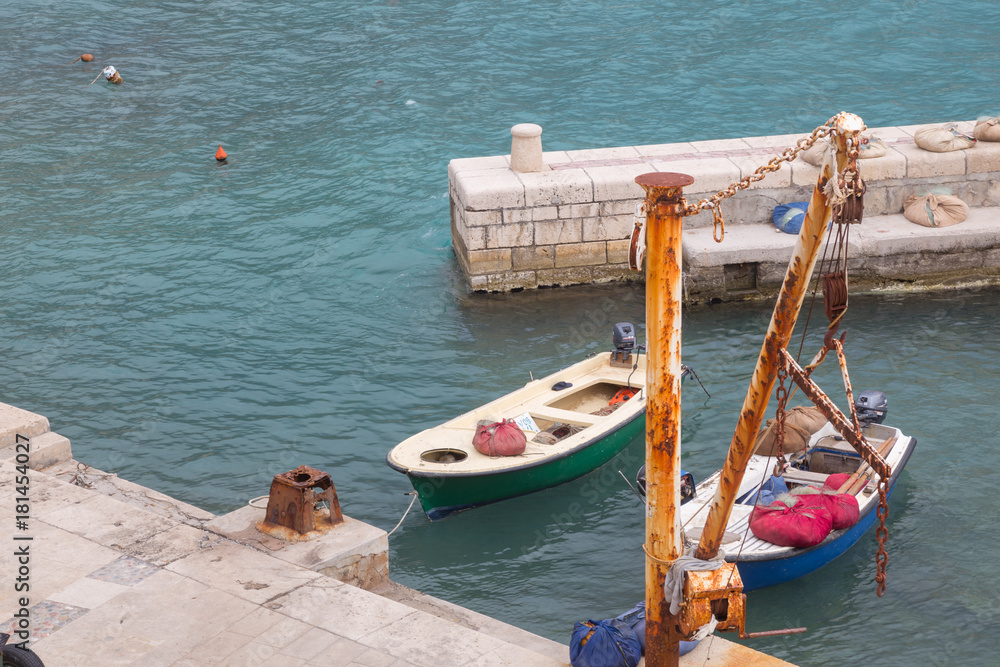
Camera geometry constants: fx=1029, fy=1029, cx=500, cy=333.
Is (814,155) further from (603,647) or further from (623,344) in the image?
(603,647)

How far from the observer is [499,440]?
1038 centimetres

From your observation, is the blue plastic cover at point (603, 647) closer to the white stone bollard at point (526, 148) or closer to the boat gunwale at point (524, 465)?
the boat gunwale at point (524, 465)

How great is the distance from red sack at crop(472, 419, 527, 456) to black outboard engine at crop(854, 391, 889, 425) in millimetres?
3571

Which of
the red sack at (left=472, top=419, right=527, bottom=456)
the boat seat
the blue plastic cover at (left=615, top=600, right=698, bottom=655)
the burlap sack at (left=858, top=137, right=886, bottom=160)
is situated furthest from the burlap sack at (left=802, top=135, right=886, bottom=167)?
the blue plastic cover at (left=615, top=600, right=698, bottom=655)

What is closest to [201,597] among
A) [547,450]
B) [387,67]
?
[547,450]

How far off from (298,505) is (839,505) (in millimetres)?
4854

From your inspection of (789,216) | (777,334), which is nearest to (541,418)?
(777,334)

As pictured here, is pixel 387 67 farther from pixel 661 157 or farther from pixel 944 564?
pixel 944 564

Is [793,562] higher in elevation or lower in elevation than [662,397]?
lower

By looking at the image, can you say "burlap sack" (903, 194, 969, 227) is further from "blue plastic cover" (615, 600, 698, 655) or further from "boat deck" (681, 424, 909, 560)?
"blue plastic cover" (615, 600, 698, 655)

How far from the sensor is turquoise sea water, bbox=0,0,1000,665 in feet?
32.9

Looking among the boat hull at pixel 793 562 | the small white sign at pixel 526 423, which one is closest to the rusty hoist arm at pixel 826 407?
the boat hull at pixel 793 562

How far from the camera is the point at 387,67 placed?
2680 cm

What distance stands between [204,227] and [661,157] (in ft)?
26.6
